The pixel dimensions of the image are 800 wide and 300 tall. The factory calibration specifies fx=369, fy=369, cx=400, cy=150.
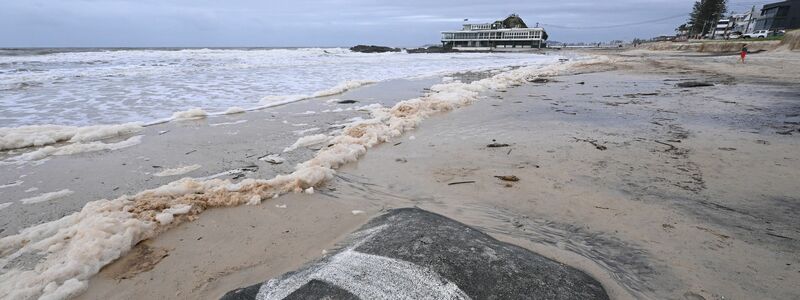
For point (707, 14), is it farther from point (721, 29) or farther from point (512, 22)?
point (512, 22)

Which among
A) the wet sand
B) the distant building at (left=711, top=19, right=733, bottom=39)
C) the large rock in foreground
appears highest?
the distant building at (left=711, top=19, right=733, bottom=39)

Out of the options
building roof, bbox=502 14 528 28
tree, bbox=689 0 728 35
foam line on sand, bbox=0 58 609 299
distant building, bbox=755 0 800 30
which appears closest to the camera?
foam line on sand, bbox=0 58 609 299

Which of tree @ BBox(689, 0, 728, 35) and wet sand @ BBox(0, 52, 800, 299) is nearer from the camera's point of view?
wet sand @ BBox(0, 52, 800, 299)

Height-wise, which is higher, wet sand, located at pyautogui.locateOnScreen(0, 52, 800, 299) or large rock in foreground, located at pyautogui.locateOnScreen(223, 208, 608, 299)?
large rock in foreground, located at pyautogui.locateOnScreen(223, 208, 608, 299)

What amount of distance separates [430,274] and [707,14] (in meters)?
97.6

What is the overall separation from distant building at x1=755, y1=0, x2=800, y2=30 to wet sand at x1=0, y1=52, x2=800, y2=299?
73527 millimetres

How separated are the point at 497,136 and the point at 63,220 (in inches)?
209

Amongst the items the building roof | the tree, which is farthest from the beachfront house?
Result: the tree

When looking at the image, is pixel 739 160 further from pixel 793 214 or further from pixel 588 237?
pixel 588 237

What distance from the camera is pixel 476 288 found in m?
1.91

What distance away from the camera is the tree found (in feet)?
234

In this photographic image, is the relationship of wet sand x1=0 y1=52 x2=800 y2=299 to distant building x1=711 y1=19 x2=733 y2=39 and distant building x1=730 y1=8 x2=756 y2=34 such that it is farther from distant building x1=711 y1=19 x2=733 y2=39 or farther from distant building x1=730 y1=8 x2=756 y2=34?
distant building x1=730 y1=8 x2=756 y2=34

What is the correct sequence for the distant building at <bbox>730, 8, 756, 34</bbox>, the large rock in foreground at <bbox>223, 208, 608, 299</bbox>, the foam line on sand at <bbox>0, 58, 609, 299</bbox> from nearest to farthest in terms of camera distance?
1. the large rock in foreground at <bbox>223, 208, 608, 299</bbox>
2. the foam line on sand at <bbox>0, 58, 609, 299</bbox>
3. the distant building at <bbox>730, 8, 756, 34</bbox>

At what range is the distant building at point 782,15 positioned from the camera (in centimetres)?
5512
